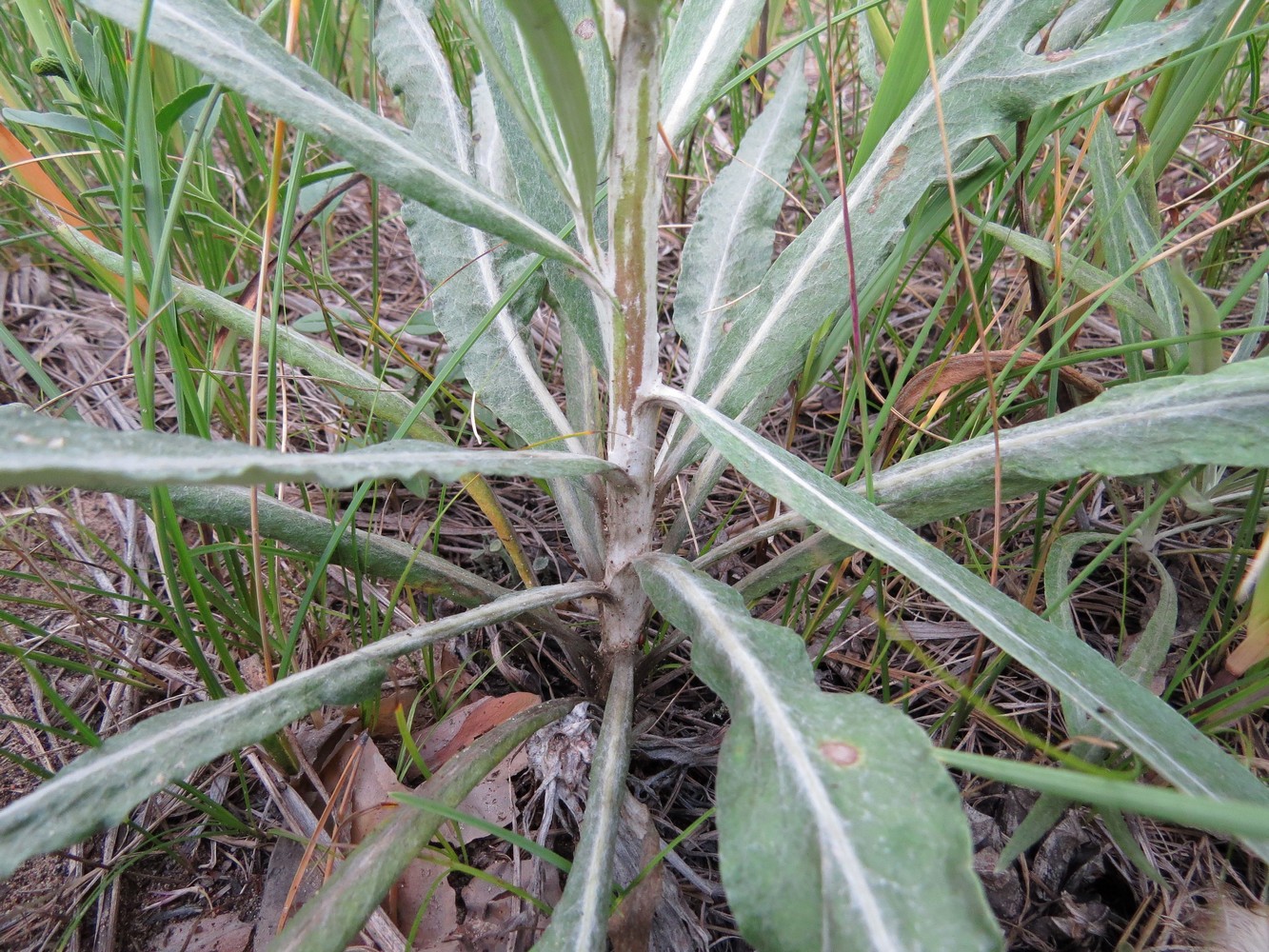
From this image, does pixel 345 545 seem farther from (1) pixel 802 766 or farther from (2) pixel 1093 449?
(2) pixel 1093 449

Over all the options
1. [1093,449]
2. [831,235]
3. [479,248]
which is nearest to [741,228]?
[831,235]

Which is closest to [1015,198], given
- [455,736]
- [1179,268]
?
[1179,268]

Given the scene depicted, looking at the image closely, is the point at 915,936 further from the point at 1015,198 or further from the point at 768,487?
the point at 1015,198

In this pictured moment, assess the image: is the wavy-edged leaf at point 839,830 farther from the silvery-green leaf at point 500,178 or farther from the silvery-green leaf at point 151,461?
the silvery-green leaf at point 500,178

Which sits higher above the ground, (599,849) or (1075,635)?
(1075,635)

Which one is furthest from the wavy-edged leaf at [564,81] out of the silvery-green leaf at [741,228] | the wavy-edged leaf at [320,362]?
the wavy-edged leaf at [320,362]

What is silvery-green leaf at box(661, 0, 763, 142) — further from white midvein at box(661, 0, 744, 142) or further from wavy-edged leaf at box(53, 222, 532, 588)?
wavy-edged leaf at box(53, 222, 532, 588)

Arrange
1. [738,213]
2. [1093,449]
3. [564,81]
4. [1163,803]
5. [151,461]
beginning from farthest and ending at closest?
[738,213], [1093,449], [564,81], [151,461], [1163,803]

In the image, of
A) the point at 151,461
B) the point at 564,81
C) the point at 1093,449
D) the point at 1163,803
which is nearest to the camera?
the point at 1163,803
